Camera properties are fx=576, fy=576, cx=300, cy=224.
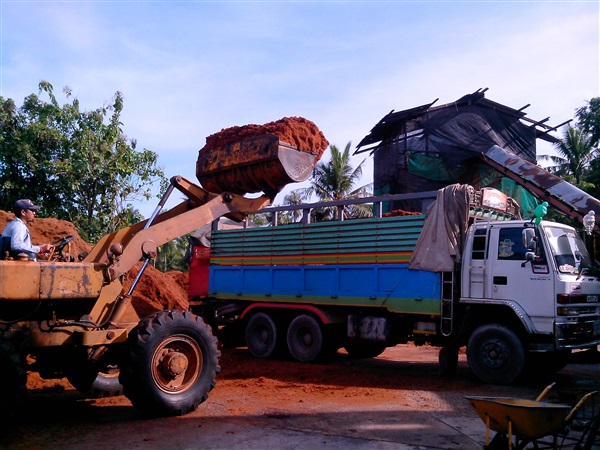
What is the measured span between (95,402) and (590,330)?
7.16 metres

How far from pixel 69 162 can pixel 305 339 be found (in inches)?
356

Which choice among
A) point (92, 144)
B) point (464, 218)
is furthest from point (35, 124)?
point (464, 218)

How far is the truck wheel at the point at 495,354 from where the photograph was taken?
842 cm

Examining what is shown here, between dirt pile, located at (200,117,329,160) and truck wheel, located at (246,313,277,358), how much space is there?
466 cm

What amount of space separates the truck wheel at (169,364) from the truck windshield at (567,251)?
520cm

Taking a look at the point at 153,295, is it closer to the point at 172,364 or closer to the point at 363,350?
the point at 363,350

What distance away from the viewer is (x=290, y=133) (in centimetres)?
770

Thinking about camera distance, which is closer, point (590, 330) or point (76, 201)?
point (590, 330)

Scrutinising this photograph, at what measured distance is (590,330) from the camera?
8.69 m

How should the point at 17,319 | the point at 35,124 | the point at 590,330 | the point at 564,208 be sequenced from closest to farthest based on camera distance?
the point at 17,319 → the point at 590,330 → the point at 564,208 → the point at 35,124

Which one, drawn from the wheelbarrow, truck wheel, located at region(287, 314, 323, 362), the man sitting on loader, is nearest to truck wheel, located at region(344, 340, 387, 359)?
truck wheel, located at region(287, 314, 323, 362)

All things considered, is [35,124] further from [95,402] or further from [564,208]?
[564,208]

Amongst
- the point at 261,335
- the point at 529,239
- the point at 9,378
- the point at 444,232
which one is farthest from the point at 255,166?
the point at 261,335

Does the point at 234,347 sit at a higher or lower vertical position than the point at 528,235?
lower
